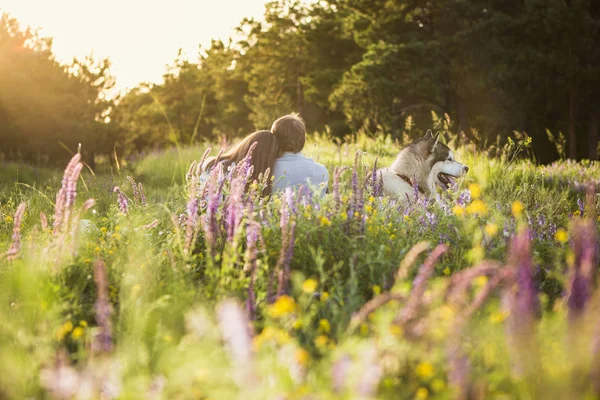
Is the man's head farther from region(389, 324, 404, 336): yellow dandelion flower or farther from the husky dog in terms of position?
region(389, 324, 404, 336): yellow dandelion flower

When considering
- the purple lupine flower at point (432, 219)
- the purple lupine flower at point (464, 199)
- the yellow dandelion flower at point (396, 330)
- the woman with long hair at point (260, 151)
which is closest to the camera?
the yellow dandelion flower at point (396, 330)

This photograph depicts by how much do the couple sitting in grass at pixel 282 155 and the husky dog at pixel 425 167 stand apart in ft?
3.53

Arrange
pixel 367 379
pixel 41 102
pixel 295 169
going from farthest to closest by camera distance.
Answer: pixel 41 102 < pixel 295 169 < pixel 367 379

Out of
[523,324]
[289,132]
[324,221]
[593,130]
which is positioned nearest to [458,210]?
[324,221]

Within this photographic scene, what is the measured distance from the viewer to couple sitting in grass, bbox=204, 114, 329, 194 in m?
5.43

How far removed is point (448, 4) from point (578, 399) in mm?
23385

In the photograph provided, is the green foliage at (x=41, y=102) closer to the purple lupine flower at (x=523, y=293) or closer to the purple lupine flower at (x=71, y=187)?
the purple lupine flower at (x=71, y=187)

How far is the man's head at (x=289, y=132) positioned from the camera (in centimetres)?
560

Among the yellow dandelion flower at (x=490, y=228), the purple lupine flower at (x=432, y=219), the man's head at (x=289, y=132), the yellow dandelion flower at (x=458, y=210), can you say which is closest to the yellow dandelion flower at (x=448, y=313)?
the yellow dandelion flower at (x=490, y=228)

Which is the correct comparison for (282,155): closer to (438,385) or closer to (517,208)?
(517,208)

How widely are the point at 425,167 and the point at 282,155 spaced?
182 cm

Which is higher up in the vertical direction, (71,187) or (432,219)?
(71,187)

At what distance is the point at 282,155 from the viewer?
575cm

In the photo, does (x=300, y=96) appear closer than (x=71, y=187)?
No
